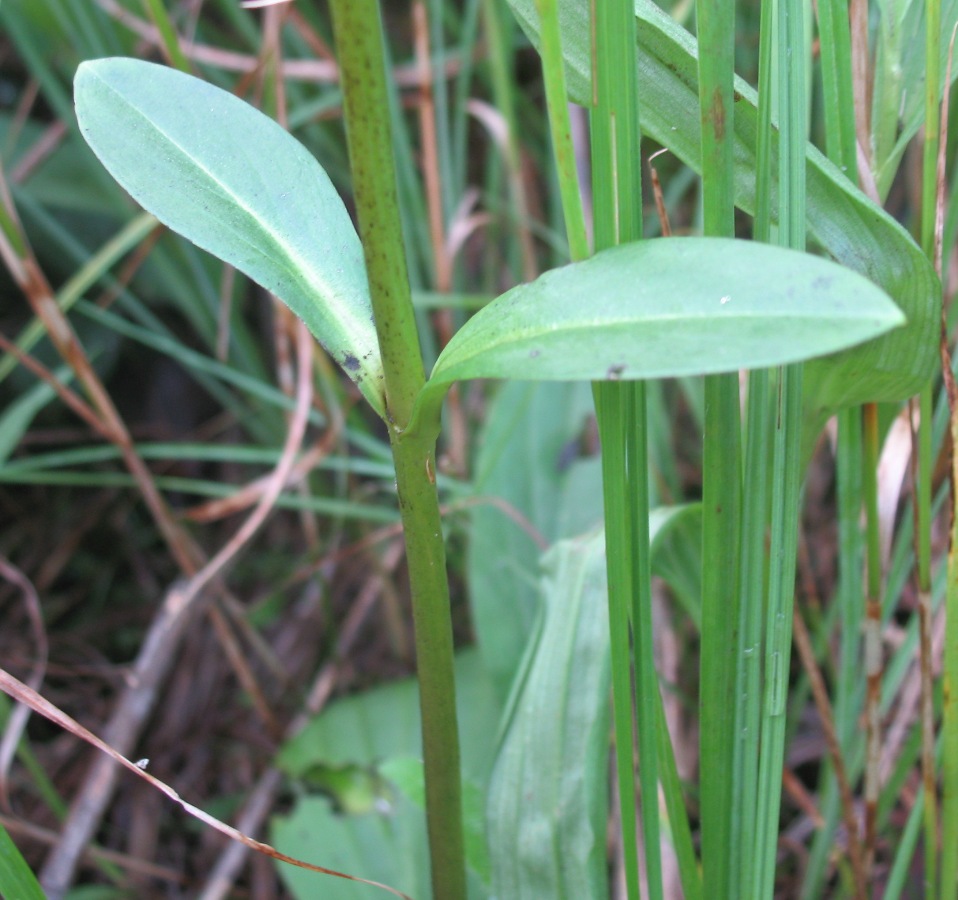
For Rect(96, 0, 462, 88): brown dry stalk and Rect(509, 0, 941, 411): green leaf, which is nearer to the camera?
Rect(509, 0, 941, 411): green leaf

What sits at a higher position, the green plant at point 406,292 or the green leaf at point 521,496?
the green plant at point 406,292

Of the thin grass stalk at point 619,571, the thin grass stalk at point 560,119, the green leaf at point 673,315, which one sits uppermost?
the thin grass stalk at point 560,119

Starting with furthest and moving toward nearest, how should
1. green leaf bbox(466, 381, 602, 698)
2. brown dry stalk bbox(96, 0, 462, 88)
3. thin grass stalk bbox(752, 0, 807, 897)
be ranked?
brown dry stalk bbox(96, 0, 462, 88)
green leaf bbox(466, 381, 602, 698)
thin grass stalk bbox(752, 0, 807, 897)

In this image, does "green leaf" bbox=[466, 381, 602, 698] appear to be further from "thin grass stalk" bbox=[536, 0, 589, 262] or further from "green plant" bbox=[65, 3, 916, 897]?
"thin grass stalk" bbox=[536, 0, 589, 262]

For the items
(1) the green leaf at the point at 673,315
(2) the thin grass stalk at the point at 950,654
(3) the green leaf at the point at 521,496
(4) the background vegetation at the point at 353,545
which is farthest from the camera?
(3) the green leaf at the point at 521,496

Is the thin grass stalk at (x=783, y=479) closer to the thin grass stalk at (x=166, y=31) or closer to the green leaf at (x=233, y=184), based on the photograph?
the green leaf at (x=233, y=184)

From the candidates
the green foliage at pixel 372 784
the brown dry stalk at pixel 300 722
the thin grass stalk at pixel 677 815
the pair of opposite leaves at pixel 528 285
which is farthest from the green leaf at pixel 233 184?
the brown dry stalk at pixel 300 722

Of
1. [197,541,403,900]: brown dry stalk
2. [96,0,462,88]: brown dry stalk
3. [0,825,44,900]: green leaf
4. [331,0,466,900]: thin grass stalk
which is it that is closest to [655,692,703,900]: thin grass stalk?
[331,0,466,900]: thin grass stalk

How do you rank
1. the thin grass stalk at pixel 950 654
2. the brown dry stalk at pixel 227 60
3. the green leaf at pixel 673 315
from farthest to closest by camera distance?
the brown dry stalk at pixel 227 60
the thin grass stalk at pixel 950 654
the green leaf at pixel 673 315
